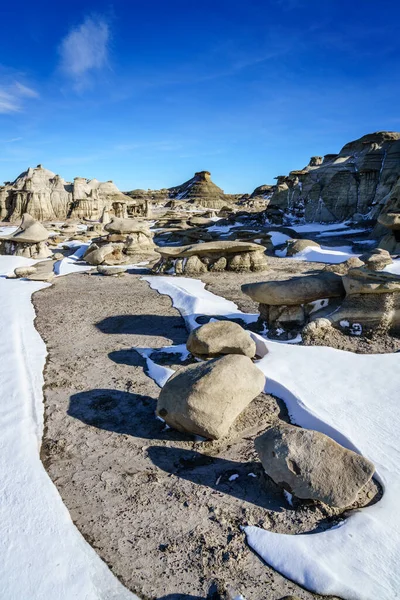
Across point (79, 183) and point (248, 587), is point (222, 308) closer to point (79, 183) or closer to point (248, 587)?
point (248, 587)

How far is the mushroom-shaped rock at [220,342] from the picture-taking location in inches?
186

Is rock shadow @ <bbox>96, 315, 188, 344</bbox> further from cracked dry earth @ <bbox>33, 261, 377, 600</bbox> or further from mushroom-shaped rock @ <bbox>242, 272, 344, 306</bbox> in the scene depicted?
mushroom-shaped rock @ <bbox>242, 272, 344, 306</bbox>

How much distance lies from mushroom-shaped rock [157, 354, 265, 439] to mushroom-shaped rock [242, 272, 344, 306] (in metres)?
2.44

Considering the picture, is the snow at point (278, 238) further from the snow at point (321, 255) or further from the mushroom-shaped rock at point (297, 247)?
the snow at point (321, 255)

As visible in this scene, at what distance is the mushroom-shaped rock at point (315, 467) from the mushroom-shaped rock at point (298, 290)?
3374 mm

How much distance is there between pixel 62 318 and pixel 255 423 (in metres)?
5.11

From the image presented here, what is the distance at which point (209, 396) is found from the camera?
342 centimetres

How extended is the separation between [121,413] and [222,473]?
1.39m

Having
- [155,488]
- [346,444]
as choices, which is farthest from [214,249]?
[155,488]

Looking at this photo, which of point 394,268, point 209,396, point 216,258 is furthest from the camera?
point 216,258

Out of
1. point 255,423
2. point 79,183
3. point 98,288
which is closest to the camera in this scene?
point 255,423

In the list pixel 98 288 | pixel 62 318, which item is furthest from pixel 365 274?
pixel 98 288

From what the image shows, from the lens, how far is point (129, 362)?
5.28m

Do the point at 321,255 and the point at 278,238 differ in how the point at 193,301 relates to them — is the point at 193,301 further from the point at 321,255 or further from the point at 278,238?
the point at 278,238
